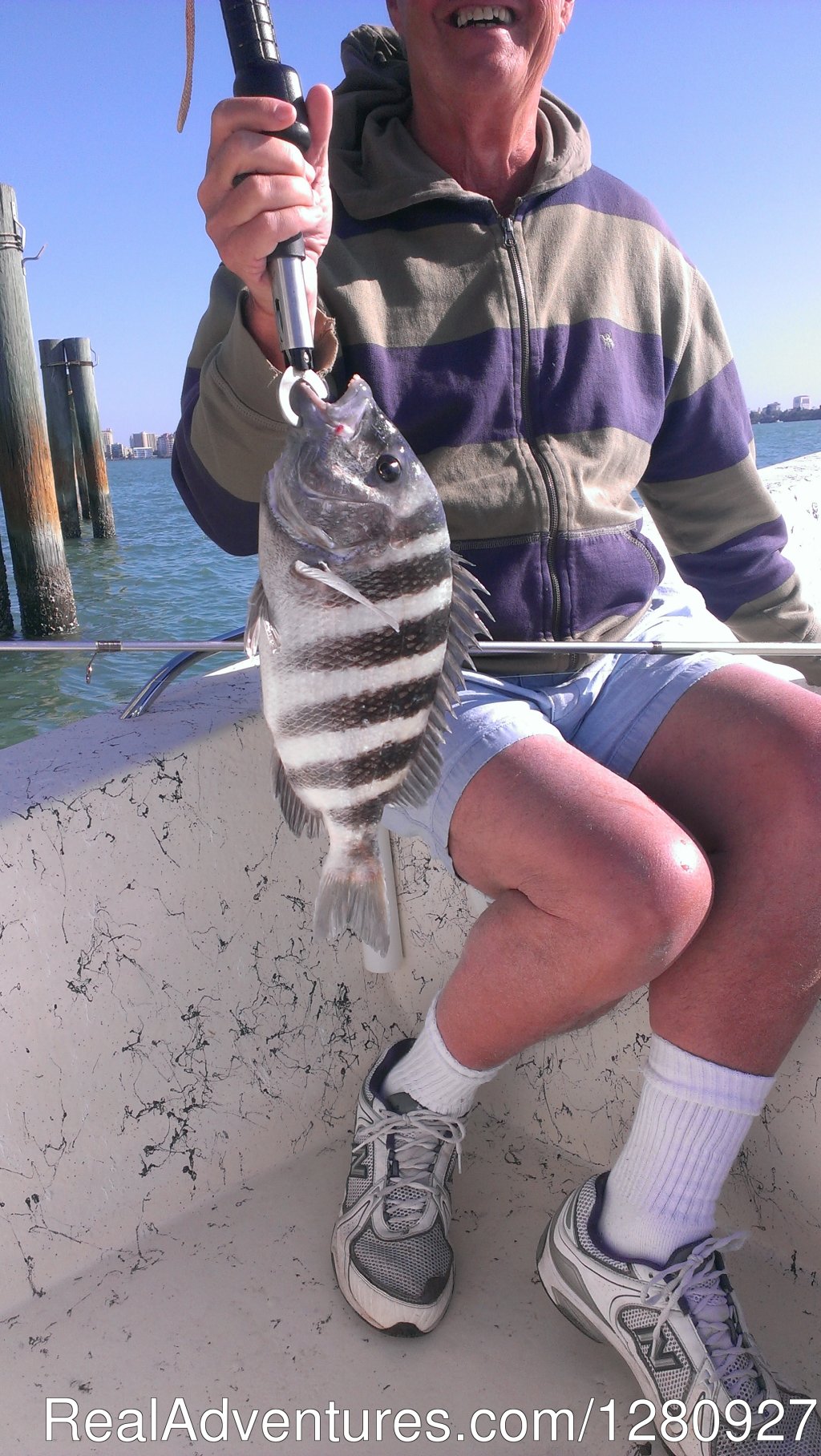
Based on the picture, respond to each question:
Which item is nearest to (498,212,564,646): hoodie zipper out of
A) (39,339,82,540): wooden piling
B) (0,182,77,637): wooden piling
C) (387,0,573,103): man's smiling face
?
(387,0,573,103): man's smiling face

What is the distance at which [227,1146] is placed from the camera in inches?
84.2

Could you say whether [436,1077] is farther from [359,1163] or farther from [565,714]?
[565,714]

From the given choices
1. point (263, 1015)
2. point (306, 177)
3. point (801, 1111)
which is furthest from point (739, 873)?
point (306, 177)

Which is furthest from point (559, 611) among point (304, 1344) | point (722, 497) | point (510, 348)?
point (304, 1344)

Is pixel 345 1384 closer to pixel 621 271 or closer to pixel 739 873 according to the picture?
pixel 739 873

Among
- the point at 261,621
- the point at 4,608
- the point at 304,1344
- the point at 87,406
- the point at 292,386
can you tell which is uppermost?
the point at 87,406

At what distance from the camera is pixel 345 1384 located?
1727 millimetres

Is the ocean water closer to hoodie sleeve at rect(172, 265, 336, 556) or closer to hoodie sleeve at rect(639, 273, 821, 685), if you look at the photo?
hoodie sleeve at rect(172, 265, 336, 556)

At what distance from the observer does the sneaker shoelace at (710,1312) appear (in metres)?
1.55

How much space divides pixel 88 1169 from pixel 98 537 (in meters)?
19.9

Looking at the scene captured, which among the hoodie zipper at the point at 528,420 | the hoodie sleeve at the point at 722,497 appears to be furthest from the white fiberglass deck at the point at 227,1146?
the hoodie sleeve at the point at 722,497

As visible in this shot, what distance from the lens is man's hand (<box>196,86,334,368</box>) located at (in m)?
1.30

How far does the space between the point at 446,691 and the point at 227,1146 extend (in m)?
1.19

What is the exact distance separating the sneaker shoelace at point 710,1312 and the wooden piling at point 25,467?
1069 centimetres
